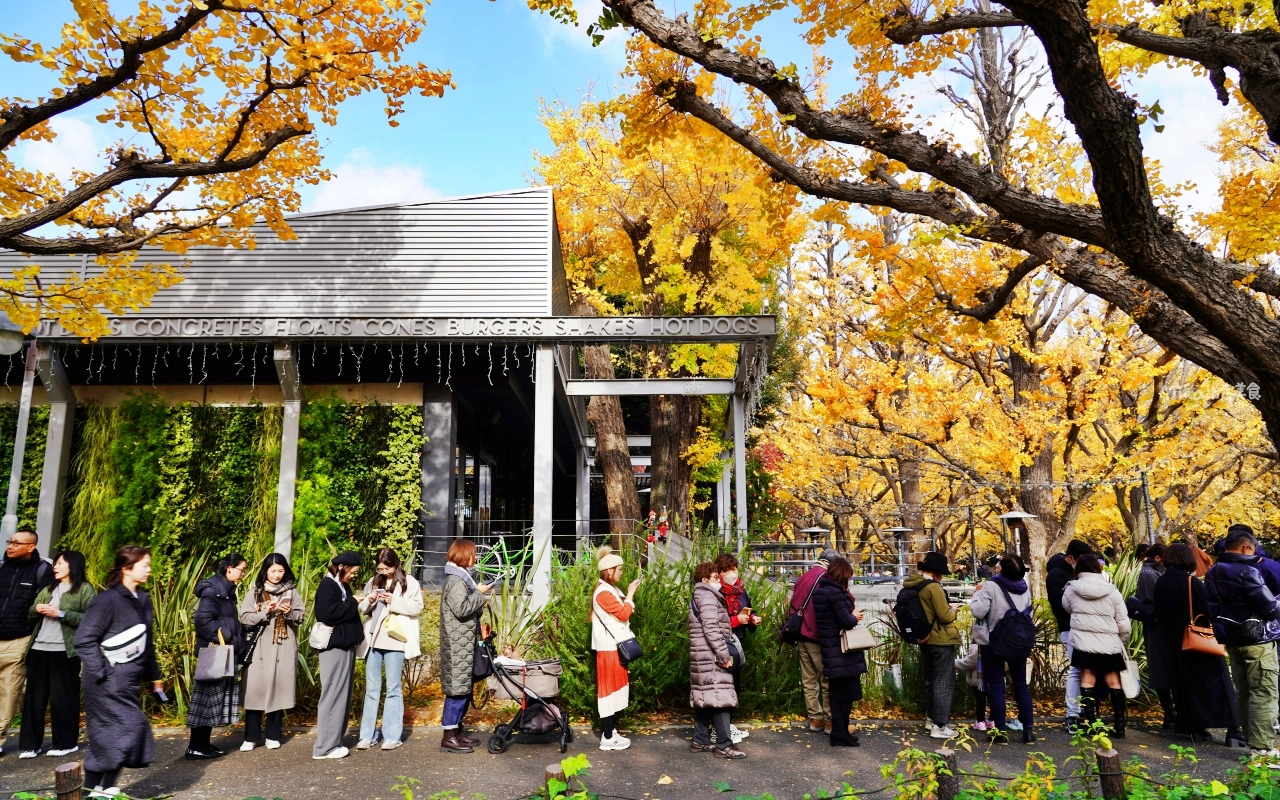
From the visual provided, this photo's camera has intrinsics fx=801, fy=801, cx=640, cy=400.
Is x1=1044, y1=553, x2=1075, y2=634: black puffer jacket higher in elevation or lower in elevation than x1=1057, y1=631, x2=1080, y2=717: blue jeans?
higher

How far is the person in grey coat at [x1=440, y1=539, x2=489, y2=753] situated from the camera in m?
6.11

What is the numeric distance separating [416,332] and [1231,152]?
Result: 1509cm

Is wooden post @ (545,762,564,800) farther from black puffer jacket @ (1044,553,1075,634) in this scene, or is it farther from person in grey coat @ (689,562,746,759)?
black puffer jacket @ (1044,553,1075,634)

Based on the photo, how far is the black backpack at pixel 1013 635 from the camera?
21.4ft

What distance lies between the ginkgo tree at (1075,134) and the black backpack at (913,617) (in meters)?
2.74

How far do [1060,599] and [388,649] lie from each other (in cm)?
567

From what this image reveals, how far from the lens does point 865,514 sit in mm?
24047

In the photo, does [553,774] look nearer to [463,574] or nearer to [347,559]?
[463,574]

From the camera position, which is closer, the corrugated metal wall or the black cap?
the black cap

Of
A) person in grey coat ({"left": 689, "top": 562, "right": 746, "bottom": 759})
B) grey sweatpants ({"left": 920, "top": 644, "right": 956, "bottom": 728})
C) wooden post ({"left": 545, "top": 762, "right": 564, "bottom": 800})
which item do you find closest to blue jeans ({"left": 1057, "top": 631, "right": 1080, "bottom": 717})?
grey sweatpants ({"left": 920, "top": 644, "right": 956, "bottom": 728})

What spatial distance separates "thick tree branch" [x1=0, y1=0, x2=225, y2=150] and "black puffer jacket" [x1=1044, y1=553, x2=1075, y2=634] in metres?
8.07

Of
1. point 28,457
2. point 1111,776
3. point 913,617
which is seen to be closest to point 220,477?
point 28,457

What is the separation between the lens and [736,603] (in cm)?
687

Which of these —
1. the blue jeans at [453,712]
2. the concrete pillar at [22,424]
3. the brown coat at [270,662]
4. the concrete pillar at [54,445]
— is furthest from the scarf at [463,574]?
the concrete pillar at [54,445]
